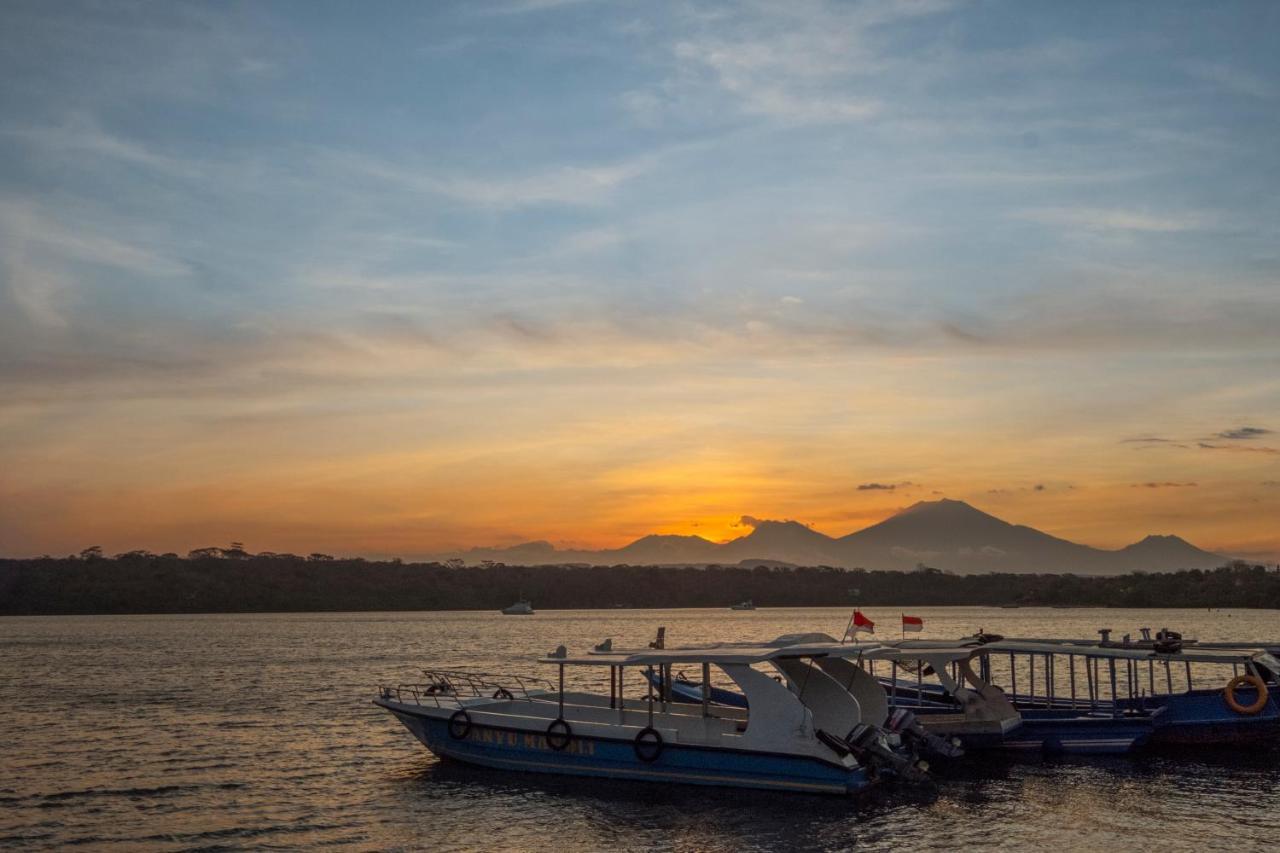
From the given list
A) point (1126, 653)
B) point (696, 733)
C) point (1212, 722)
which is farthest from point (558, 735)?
point (1212, 722)

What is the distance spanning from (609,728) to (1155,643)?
19.1 meters

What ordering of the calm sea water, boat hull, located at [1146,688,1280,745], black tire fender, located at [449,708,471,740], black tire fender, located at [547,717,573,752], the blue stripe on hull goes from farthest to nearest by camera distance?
boat hull, located at [1146,688,1280,745] → black tire fender, located at [449,708,471,740] → black tire fender, located at [547,717,573,752] → the blue stripe on hull → the calm sea water

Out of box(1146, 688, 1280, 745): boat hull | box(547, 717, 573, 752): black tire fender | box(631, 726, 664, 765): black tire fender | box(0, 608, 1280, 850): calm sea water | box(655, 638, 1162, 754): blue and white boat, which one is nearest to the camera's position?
box(0, 608, 1280, 850): calm sea water

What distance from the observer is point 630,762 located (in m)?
30.4

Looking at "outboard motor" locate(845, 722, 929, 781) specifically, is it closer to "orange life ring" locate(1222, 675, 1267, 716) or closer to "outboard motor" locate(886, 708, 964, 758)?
"outboard motor" locate(886, 708, 964, 758)

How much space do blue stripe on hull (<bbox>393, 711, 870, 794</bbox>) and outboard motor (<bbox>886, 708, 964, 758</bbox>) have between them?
4.37 m

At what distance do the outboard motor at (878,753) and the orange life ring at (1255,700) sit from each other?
1170 centimetres

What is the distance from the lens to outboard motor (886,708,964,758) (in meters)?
32.6

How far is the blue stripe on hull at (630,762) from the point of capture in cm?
2830

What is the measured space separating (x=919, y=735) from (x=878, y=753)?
165 inches

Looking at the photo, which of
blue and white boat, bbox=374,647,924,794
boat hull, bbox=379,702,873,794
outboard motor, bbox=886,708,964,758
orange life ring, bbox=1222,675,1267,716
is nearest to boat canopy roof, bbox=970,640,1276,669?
orange life ring, bbox=1222,675,1267,716

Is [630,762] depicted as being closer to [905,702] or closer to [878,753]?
[878,753]

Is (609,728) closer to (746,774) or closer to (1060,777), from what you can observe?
(746,774)

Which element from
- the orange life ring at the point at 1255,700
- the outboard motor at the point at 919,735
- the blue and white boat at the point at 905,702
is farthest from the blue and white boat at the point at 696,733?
the orange life ring at the point at 1255,700
